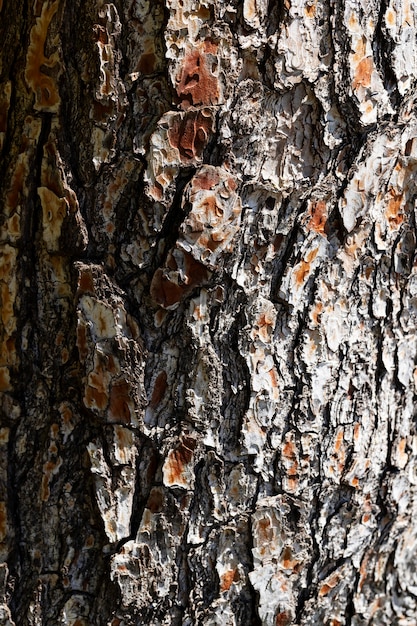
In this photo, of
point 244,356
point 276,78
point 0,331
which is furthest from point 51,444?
point 276,78

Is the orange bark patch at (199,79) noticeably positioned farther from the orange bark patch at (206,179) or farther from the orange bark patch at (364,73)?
the orange bark patch at (364,73)

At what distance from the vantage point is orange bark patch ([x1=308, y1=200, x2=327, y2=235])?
1177 mm

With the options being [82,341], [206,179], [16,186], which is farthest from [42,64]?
[82,341]

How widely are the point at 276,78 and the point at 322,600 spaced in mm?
877

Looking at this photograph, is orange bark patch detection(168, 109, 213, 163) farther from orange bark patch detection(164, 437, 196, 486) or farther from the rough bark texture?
orange bark patch detection(164, 437, 196, 486)

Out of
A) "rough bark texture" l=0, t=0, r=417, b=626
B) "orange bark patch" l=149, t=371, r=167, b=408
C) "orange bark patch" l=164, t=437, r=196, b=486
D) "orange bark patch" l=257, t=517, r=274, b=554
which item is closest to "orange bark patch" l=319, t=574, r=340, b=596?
"rough bark texture" l=0, t=0, r=417, b=626

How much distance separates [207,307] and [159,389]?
6.3 inches

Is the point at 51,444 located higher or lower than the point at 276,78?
lower

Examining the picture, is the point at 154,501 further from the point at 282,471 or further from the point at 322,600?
the point at 322,600

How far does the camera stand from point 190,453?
118 centimetres

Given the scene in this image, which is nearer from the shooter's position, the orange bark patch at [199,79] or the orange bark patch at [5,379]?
the orange bark patch at [199,79]

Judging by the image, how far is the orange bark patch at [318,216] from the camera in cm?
118

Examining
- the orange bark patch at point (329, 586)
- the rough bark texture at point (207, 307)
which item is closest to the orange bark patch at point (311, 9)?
the rough bark texture at point (207, 307)

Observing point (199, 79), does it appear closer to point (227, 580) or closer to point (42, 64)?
point (42, 64)
